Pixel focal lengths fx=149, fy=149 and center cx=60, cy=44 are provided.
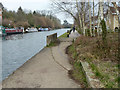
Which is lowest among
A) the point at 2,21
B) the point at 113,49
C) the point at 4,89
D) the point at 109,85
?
the point at 4,89

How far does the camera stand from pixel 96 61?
22.1ft

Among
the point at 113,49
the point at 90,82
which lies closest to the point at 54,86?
the point at 90,82

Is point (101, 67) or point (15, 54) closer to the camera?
point (101, 67)

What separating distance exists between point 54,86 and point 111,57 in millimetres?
3451

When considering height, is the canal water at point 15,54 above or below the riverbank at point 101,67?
below

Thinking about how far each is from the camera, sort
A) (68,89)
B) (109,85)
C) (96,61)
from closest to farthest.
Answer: (109,85)
(68,89)
(96,61)

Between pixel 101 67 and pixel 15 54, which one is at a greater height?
pixel 101 67

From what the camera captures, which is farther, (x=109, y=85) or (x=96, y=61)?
(x=96, y=61)

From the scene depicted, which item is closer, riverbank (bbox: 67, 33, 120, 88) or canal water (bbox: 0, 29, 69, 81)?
riverbank (bbox: 67, 33, 120, 88)

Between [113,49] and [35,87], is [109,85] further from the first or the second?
[113,49]

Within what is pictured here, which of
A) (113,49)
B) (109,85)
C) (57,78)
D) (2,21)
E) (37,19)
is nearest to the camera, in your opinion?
(109,85)

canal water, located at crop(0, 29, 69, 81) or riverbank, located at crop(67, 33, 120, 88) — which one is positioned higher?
riverbank, located at crop(67, 33, 120, 88)

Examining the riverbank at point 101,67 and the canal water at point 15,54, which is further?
the canal water at point 15,54

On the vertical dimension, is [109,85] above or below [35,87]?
above
